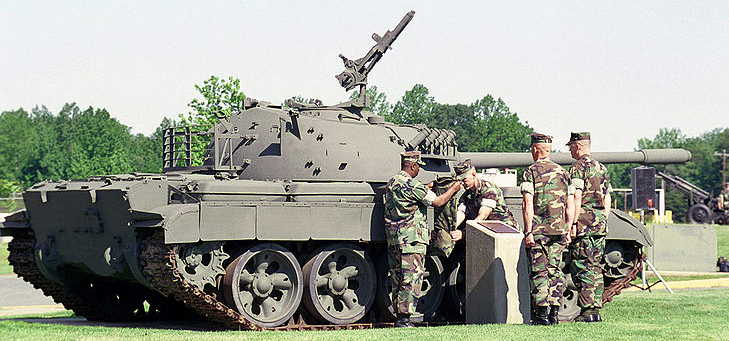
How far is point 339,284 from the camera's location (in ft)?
50.5

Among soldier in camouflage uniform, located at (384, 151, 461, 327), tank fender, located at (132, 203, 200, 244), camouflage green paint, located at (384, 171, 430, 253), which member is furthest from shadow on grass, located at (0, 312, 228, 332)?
camouflage green paint, located at (384, 171, 430, 253)

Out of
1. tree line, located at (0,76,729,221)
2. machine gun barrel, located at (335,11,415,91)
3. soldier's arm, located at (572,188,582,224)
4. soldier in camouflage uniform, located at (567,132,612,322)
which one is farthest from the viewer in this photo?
tree line, located at (0,76,729,221)

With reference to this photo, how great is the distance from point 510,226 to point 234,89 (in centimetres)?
1875

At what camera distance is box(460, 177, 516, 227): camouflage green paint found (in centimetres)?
1520

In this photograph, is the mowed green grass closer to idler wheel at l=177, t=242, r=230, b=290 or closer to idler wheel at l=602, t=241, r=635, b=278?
idler wheel at l=177, t=242, r=230, b=290

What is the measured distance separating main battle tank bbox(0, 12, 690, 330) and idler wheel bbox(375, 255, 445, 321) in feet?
0.07

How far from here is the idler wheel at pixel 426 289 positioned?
15.8 m

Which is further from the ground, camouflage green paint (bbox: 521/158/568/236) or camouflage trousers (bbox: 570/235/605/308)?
camouflage green paint (bbox: 521/158/568/236)

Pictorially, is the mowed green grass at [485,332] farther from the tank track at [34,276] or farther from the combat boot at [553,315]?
the tank track at [34,276]

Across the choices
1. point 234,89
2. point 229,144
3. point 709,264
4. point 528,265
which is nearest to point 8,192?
point 234,89

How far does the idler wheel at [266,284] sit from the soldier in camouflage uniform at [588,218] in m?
4.06

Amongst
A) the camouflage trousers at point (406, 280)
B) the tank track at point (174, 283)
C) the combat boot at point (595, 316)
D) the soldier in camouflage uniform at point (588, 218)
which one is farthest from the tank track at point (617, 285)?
the tank track at point (174, 283)

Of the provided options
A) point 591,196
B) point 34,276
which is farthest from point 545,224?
point 34,276

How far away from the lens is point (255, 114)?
57.5ft
